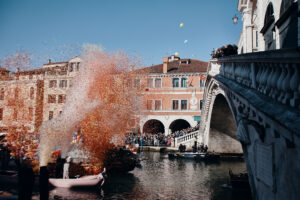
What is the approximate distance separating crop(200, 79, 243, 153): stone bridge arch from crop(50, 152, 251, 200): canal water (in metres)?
3.07

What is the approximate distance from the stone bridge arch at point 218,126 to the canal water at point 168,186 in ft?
10.1

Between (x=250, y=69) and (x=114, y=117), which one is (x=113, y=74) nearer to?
(x=114, y=117)

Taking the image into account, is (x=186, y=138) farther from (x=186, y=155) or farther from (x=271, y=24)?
(x=271, y=24)

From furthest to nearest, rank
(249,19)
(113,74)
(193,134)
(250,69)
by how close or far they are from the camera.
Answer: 1. (193,134)
2. (113,74)
3. (249,19)
4. (250,69)

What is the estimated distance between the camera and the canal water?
9148 mm

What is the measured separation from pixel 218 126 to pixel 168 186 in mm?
7877

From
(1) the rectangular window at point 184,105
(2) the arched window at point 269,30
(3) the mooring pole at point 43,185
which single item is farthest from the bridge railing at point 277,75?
(1) the rectangular window at point 184,105

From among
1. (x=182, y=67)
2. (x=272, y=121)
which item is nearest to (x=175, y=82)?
(x=182, y=67)

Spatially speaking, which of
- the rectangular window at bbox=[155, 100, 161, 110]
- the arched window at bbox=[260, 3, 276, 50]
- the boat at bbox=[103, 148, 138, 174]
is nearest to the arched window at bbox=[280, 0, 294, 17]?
the arched window at bbox=[260, 3, 276, 50]

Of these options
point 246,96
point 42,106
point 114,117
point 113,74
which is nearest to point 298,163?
point 246,96

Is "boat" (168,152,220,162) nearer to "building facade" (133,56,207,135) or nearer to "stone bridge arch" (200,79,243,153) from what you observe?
"stone bridge arch" (200,79,243,153)

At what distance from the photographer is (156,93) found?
2808 centimetres

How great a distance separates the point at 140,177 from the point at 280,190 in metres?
9.45

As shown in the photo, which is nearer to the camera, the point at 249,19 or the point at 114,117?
the point at 249,19
